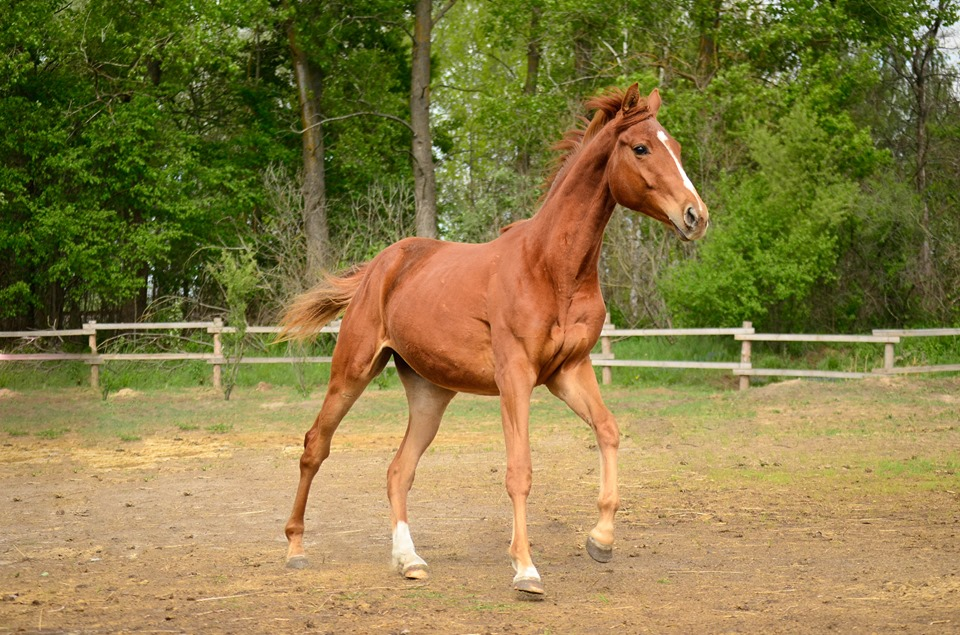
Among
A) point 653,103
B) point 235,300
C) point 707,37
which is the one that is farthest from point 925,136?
point 653,103

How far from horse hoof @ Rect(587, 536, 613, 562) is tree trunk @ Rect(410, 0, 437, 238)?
18761mm

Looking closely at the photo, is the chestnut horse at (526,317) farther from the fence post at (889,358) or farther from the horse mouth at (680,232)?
the fence post at (889,358)

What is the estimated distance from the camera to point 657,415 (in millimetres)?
14000

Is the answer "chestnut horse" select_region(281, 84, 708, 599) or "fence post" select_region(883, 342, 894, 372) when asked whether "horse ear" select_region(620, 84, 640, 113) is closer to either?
"chestnut horse" select_region(281, 84, 708, 599)

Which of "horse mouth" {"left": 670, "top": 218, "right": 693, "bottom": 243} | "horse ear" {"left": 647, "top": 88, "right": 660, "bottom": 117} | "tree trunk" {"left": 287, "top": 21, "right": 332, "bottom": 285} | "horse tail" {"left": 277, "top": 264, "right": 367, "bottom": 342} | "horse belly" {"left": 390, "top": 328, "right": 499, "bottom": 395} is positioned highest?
"tree trunk" {"left": 287, "top": 21, "right": 332, "bottom": 285}

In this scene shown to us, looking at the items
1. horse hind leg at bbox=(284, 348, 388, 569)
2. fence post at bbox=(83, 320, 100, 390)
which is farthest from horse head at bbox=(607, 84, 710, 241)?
fence post at bbox=(83, 320, 100, 390)

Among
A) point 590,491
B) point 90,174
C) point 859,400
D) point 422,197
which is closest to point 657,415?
point 859,400

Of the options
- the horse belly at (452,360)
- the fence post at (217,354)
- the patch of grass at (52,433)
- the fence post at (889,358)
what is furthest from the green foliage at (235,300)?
the horse belly at (452,360)

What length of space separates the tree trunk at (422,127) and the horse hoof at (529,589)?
1932 cm

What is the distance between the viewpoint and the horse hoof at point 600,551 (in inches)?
222

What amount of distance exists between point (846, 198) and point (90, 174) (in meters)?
16.1

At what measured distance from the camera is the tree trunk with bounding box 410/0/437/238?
80.1ft

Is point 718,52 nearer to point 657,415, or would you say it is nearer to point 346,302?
point 657,415

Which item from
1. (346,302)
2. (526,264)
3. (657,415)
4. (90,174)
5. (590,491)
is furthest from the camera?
(90,174)
